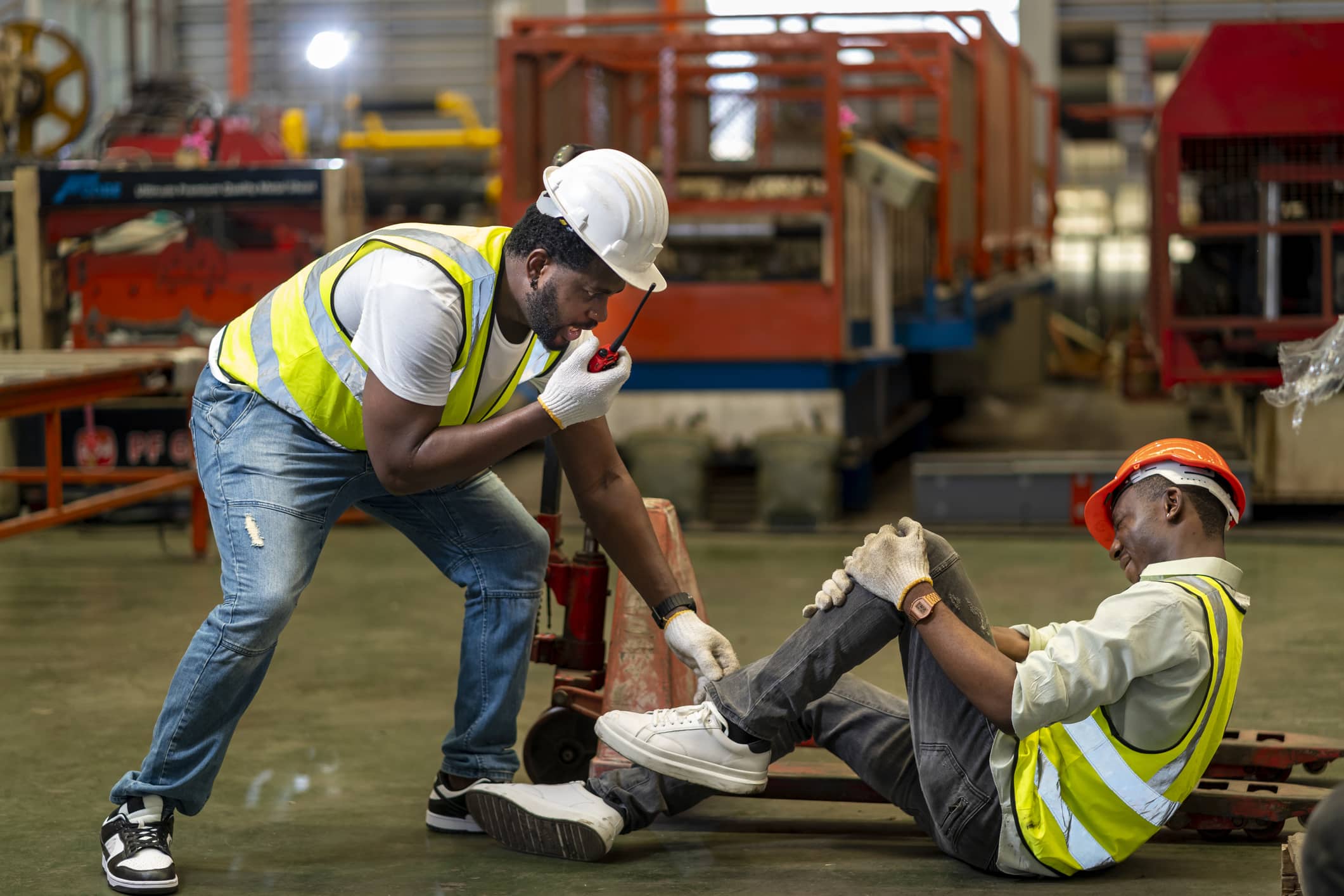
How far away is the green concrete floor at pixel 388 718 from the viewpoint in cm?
310

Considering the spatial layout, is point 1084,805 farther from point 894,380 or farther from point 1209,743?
point 894,380

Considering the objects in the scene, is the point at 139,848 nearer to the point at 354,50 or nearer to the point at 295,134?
the point at 295,134

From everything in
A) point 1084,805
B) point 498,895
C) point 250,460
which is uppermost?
point 250,460

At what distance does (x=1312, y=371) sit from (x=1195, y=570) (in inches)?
49.5

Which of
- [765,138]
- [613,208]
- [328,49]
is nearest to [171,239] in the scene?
[765,138]

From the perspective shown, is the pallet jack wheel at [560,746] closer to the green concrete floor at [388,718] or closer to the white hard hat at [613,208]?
the green concrete floor at [388,718]

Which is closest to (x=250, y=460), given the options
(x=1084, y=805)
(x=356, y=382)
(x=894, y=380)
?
(x=356, y=382)

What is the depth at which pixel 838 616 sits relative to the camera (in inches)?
111

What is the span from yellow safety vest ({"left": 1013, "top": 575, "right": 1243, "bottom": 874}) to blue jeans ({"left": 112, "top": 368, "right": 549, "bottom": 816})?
1157mm

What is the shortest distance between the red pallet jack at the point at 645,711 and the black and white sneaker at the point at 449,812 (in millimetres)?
248

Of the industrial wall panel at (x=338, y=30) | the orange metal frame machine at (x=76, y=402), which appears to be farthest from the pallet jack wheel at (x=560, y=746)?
the industrial wall panel at (x=338, y=30)

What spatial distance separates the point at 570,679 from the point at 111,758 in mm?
1367

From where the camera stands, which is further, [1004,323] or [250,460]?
[1004,323]

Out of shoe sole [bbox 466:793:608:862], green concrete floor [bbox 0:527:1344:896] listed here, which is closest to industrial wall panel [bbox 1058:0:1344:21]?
green concrete floor [bbox 0:527:1344:896]
